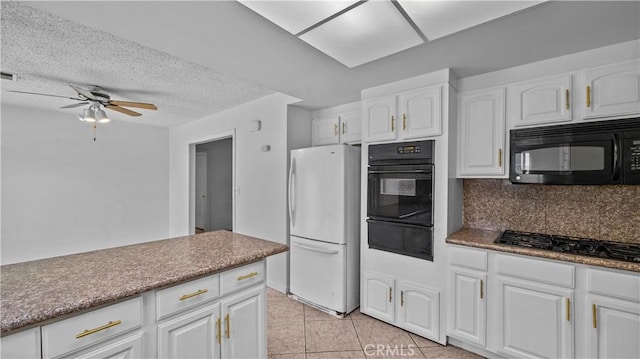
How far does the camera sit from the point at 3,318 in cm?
88

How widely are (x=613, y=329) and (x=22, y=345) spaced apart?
2.85m

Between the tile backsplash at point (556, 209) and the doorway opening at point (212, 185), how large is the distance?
5681 millimetres

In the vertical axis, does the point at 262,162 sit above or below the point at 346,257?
above

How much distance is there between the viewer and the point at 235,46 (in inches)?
72.7

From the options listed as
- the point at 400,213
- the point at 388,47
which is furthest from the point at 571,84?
the point at 400,213

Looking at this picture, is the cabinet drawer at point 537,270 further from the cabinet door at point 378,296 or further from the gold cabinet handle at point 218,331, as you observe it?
the gold cabinet handle at point 218,331

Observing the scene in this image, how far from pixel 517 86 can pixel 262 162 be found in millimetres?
2736

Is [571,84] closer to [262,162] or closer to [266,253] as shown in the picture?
[266,253]

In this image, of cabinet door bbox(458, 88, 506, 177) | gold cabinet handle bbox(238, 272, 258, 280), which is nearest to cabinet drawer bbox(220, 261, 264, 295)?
gold cabinet handle bbox(238, 272, 258, 280)

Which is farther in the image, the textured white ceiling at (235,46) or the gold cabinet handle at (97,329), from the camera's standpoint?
the textured white ceiling at (235,46)

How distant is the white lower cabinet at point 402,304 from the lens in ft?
7.44

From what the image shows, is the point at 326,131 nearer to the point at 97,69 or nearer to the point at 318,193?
the point at 318,193

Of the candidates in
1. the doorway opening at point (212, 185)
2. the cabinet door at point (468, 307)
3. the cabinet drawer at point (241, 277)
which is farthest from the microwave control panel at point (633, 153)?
the doorway opening at point (212, 185)

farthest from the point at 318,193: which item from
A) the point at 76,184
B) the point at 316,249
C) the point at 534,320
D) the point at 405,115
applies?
the point at 76,184
